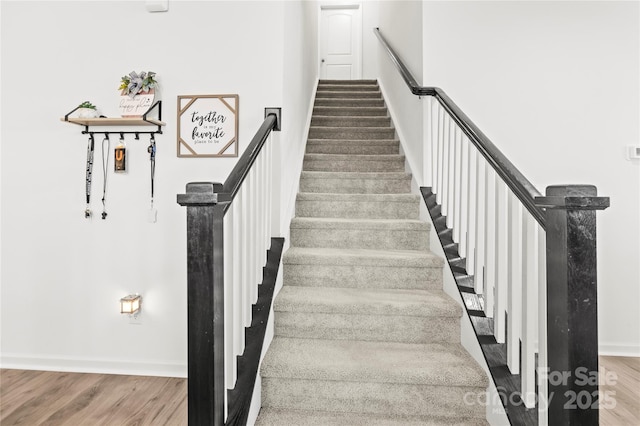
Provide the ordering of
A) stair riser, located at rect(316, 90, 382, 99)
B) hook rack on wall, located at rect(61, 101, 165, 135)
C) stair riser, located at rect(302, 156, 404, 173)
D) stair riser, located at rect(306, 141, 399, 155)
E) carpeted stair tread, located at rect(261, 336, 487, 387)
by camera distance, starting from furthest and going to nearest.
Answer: stair riser, located at rect(316, 90, 382, 99) < stair riser, located at rect(306, 141, 399, 155) < stair riser, located at rect(302, 156, 404, 173) < hook rack on wall, located at rect(61, 101, 165, 135) < carpeted stair tread, located at rect(261, 336, 487, 387)

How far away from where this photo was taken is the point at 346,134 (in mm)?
3711

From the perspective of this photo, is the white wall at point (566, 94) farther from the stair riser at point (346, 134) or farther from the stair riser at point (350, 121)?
the stair riser at point (350, 121)

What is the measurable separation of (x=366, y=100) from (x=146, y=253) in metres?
3.23

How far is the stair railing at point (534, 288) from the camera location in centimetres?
101

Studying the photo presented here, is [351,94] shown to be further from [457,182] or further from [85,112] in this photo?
[85,112]

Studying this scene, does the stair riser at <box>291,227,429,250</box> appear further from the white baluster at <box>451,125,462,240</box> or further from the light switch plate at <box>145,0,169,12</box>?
the light switch plate at <box>145,0,169,12</box>

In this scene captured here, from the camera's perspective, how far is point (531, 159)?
2.52 meters

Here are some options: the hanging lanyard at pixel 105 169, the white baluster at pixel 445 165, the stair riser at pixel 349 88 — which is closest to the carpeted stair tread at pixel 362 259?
the white baluster at pixel 445 165

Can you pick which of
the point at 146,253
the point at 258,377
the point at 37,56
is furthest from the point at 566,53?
the point at 37,56

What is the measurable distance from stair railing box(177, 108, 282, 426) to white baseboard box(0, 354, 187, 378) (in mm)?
1093

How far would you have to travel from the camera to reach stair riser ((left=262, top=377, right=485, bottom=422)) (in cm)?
155

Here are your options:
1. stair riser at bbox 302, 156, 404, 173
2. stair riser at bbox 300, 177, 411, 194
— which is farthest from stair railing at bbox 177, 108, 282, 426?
stair riser at bbox 302, 156, 404, 173

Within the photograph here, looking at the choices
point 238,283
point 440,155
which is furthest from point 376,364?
point 440,155

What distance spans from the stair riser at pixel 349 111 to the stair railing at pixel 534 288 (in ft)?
7.58
